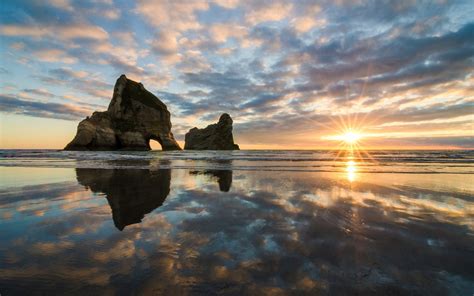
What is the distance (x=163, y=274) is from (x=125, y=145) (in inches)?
3154

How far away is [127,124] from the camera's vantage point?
258ft

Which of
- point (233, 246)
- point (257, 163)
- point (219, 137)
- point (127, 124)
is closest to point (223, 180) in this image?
point (233, 246)

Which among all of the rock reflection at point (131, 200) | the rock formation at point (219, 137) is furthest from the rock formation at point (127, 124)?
the rock reflection at point (131, 200)

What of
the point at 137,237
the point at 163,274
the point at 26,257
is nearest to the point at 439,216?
the point at 163,274

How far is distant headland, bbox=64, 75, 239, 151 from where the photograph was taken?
215ft

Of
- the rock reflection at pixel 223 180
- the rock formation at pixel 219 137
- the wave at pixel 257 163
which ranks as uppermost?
the rock formation at pixel 219 137

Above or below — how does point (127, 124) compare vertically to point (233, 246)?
above

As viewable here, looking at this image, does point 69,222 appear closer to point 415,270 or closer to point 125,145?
point 415,270

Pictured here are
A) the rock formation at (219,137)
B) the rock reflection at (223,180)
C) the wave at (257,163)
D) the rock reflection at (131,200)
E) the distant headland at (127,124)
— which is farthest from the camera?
the rock formation at (219,137)

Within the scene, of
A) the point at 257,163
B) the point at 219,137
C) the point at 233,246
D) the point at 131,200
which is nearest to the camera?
the point at 233,246

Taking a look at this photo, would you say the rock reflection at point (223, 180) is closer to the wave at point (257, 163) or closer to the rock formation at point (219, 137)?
the wave at point (257, 163)

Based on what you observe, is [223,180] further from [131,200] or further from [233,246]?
[233,246]

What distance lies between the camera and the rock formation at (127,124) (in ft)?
215

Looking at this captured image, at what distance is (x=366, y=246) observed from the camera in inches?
150
